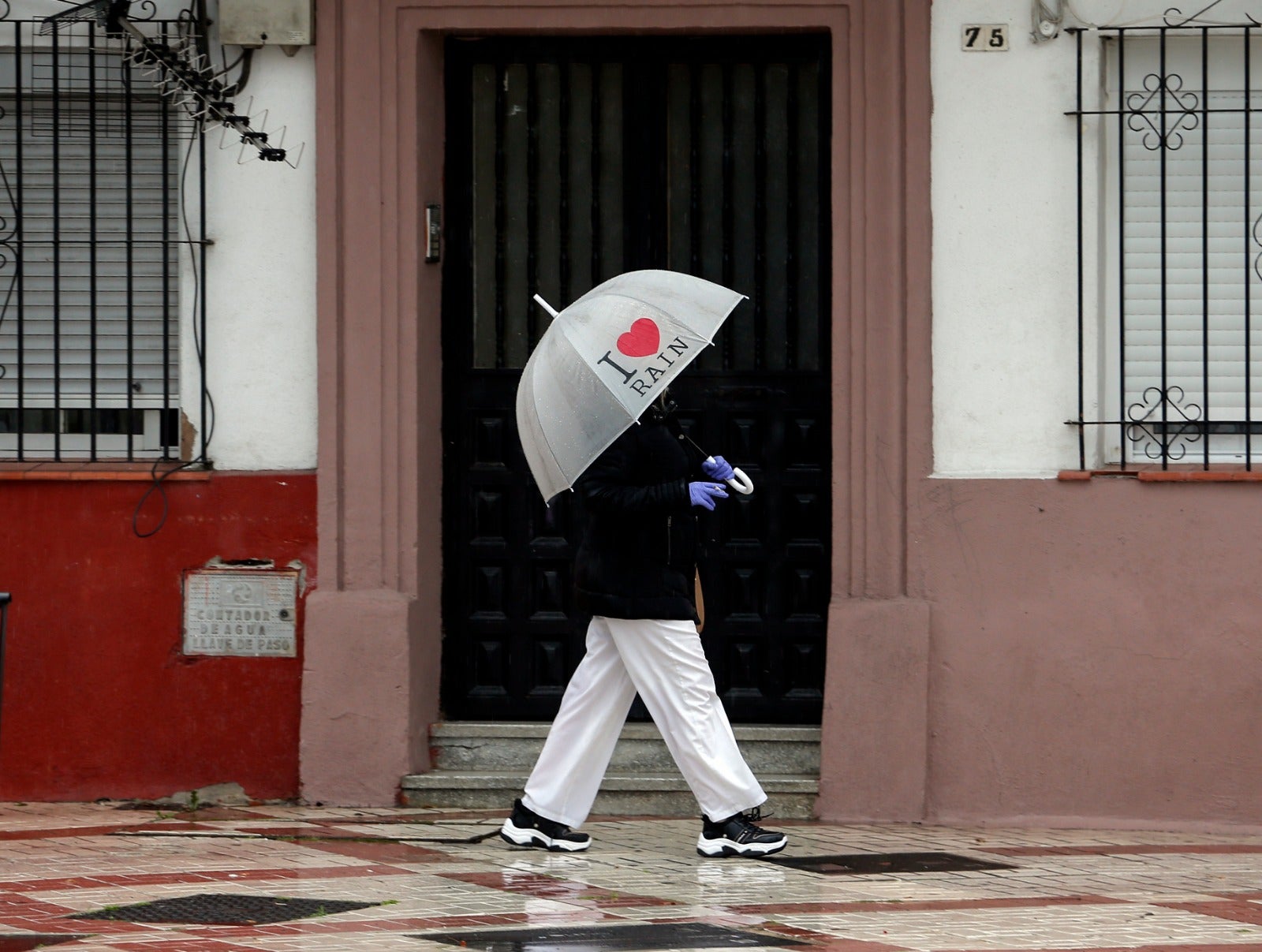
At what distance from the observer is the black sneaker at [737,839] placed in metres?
7.18

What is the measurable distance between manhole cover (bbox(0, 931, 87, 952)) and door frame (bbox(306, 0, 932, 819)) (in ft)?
9.20

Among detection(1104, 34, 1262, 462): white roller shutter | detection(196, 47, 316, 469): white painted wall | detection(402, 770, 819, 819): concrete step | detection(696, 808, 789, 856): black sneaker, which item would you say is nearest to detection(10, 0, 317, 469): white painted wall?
detection(196, 47, 316, 469): white painted wall

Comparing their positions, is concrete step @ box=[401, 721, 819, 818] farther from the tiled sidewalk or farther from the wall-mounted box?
the wall-mounted box

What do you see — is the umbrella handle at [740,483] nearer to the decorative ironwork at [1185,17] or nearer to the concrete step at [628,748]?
the concrete step at [628,748]

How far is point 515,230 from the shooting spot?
29.4ft

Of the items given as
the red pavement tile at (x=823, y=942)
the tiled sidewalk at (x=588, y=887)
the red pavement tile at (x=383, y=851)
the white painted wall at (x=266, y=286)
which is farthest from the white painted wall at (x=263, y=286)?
the red pavement tile at (x=823, y=942)

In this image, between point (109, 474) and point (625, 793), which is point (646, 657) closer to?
point (625, 793)

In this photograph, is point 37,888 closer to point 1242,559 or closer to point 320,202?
point 320,202

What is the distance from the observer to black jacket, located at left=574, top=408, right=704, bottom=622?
279 inches

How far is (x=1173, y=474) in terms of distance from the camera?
8203 millimetres

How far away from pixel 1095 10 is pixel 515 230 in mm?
2671

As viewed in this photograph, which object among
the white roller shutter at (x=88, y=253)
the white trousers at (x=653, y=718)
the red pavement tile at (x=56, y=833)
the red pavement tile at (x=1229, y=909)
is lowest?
the red pavement tile at (x=1229, y=909)

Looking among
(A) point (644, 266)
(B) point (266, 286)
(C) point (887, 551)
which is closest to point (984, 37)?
(A) point (644, 266)

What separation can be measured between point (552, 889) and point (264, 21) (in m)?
4.02
